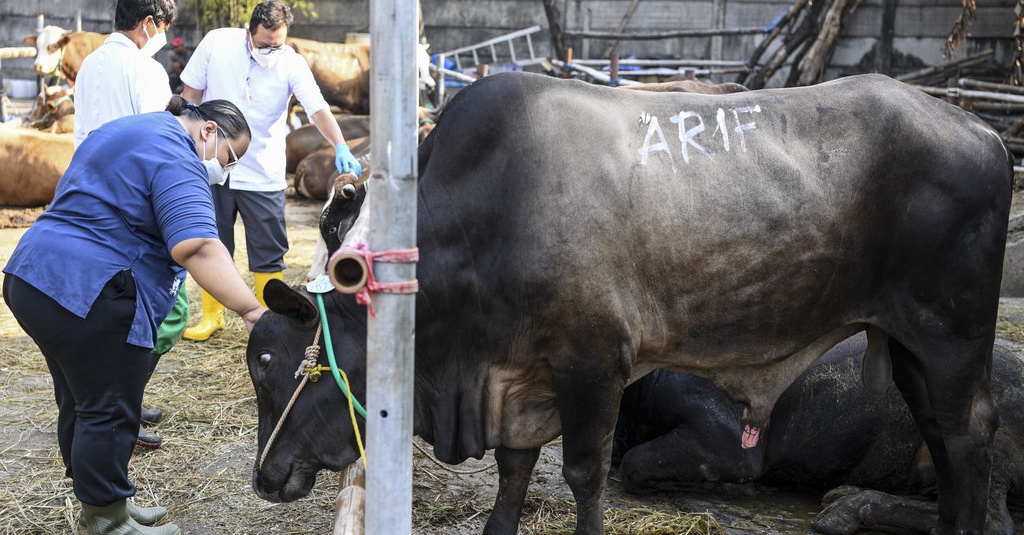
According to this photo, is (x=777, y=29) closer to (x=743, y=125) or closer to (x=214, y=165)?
(x=743, y=125)

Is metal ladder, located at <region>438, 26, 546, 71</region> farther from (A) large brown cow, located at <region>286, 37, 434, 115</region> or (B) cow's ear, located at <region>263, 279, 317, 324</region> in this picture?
(B) cow's ear, located at <region>263, 279, 317, 324</region>

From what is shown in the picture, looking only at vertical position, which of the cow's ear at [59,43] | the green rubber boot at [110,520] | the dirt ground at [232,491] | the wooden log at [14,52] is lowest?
the dirt ground at [232,491]

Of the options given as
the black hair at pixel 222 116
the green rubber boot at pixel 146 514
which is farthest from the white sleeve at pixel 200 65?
the green rubber boot at pixel 146 514

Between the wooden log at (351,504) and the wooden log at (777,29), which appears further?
the wooden log at (777,29)

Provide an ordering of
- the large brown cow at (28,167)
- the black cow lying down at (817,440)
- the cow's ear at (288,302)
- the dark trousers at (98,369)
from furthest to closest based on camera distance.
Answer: the large brown cow at (28,167)
the black cow lying down at (817,440)
the dark trousers at (98,369)
the cow's ear at (288,302)

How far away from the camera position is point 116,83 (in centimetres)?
472

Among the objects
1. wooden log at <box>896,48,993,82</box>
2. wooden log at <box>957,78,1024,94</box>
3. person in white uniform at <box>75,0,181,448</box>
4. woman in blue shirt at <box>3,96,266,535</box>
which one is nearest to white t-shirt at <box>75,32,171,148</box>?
person in white uniform at <box>75,0,181,448</box>

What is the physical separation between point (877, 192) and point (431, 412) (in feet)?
5.56

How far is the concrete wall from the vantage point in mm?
16438

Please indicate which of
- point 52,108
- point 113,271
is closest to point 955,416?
point 113,271

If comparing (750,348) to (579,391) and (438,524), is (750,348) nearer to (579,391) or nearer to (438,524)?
(579,391)

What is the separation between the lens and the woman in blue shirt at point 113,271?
→ 129 inches

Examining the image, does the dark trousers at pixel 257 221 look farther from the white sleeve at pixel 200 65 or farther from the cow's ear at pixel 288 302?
the cow's ear at pixel 288 302

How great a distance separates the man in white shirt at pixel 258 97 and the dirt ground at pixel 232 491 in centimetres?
103
